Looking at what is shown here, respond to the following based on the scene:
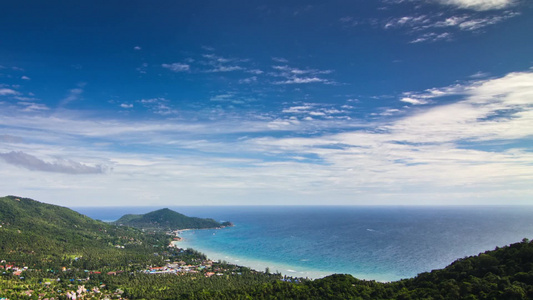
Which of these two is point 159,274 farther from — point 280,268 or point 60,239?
point 60,239

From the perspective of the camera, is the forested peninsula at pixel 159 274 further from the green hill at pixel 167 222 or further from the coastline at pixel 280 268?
the green hill at pixel 167 222

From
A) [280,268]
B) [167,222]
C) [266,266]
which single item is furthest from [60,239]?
[167,222]

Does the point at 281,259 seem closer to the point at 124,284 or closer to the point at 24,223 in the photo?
the point at 124,284

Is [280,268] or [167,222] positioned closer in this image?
[280,268]

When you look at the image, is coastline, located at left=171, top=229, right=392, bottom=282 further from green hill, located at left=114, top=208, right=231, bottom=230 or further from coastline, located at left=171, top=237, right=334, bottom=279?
green hill, located at left=114, top=208, right=231, bottom=230

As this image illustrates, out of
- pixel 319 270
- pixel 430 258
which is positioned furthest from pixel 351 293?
pixel 430 258

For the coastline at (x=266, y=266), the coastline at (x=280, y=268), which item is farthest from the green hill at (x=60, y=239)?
the coastline at (x=280, y=268)
